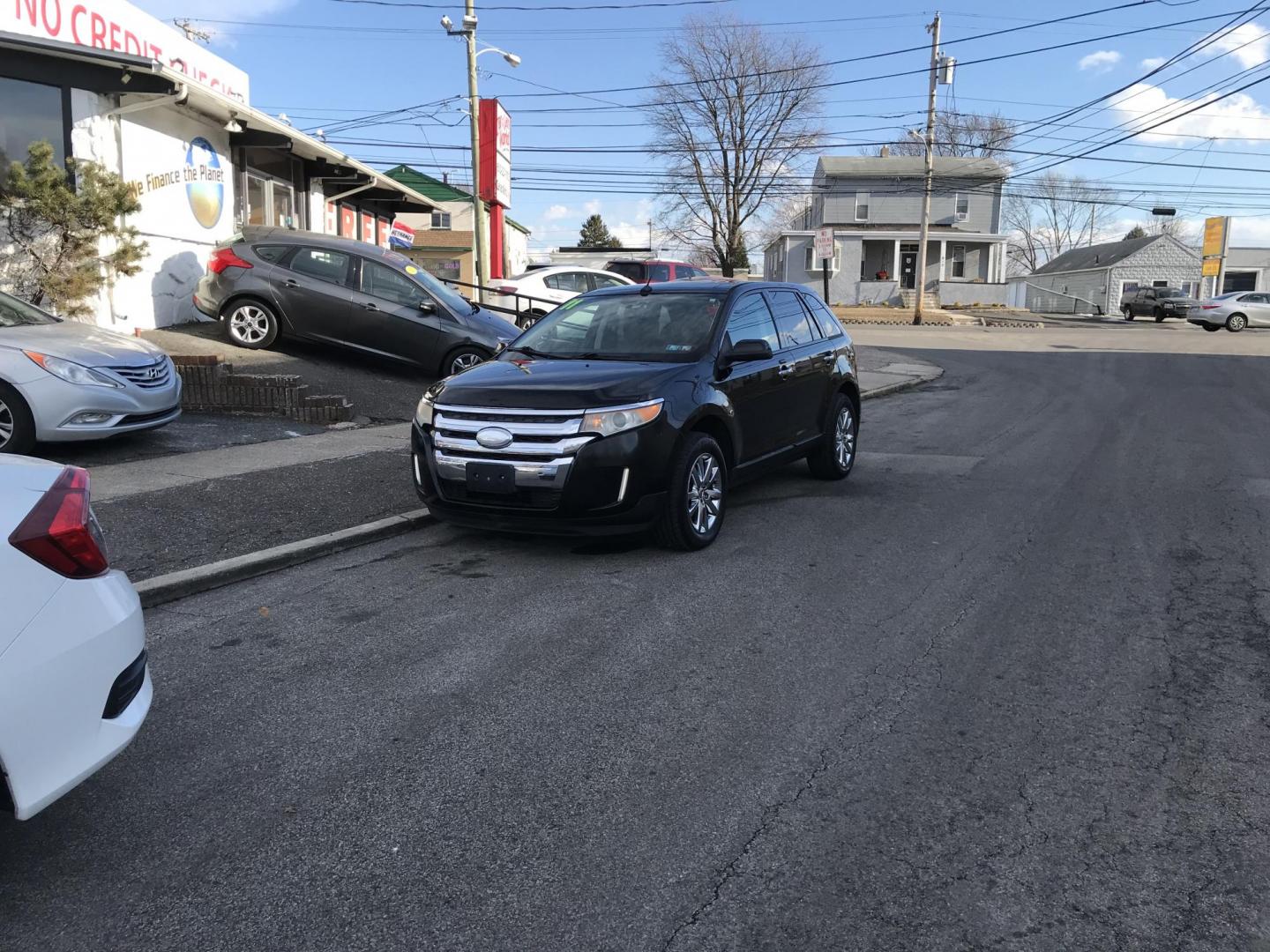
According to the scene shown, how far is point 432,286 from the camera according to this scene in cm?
1319

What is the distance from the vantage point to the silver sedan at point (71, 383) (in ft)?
25.7

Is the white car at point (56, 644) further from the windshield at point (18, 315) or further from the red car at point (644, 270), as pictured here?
the red car at point (644, 270)

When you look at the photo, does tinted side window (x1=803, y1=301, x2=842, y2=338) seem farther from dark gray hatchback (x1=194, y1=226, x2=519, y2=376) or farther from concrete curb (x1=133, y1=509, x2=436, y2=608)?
dark gray hatchback (x1=194, y1=226, x2=519, y2=376)

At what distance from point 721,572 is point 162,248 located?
11127mm

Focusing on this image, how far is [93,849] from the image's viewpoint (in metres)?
3.08

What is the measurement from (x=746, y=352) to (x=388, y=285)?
7646mm

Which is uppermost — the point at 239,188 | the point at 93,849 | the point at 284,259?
the point at 239,188

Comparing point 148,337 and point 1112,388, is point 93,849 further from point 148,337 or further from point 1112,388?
point 1112,388

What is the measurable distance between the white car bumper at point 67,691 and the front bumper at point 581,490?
303 cm

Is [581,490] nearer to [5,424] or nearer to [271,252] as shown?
[5,424]

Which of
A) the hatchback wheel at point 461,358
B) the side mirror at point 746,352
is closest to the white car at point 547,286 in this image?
the hatchback wheel at point 461,358

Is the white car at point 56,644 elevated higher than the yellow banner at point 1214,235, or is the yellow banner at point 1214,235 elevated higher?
the yellow banner at point 1214,235

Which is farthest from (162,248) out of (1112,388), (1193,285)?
(1193,285)

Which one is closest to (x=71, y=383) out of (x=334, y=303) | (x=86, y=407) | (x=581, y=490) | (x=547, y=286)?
(x=86, y=407)
